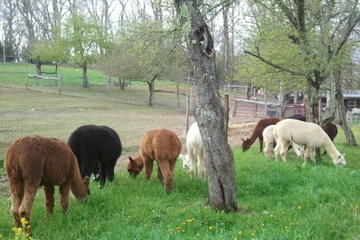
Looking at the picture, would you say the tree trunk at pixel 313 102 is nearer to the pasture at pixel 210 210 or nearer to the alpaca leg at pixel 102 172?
the pasture at pixel 210 210

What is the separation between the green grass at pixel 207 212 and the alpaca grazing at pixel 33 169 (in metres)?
0.37

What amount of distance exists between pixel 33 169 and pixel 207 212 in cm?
245

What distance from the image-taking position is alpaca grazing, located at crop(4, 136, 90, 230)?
5004mm

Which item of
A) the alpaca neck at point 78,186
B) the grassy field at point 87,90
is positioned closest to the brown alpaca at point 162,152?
the alpaca neck at point 78,186

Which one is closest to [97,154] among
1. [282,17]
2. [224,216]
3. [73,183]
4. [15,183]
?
[73,183]

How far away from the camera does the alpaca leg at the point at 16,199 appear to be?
16.4 feet

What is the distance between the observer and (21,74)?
44.2 m

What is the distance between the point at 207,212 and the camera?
5664 mm

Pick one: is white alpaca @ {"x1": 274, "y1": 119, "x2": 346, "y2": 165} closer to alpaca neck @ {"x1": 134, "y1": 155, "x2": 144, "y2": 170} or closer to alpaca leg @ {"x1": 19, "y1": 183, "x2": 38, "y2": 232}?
alpaca neck @ {"x1": 134, "y1": 155, "x2": 144, "y2": 170}

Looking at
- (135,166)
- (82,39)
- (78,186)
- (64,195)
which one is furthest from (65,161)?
(82,39)

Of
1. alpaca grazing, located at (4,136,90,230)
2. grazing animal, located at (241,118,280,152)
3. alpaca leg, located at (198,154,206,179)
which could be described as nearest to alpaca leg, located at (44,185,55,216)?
alpaca grazing, located at (4,136,90,230)

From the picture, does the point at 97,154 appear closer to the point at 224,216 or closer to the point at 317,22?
the point at 224,216

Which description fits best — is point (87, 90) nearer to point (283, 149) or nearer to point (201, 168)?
point (283, 149)

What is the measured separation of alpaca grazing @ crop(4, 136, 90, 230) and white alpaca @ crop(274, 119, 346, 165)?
276 inches
